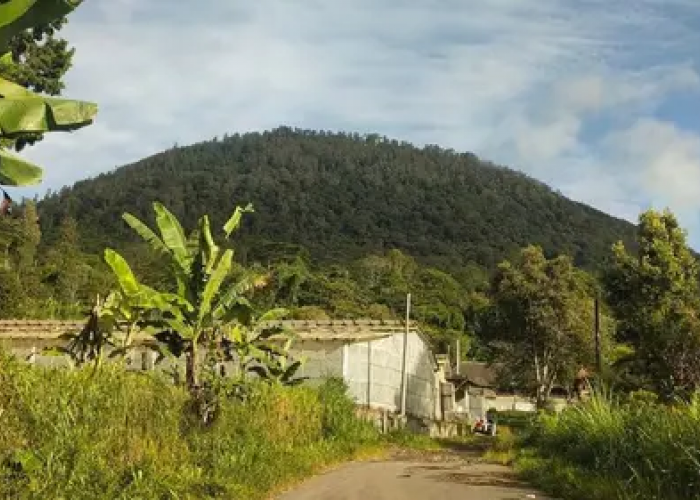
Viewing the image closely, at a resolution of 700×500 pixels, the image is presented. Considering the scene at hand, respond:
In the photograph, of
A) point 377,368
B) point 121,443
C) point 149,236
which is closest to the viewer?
point 121,443

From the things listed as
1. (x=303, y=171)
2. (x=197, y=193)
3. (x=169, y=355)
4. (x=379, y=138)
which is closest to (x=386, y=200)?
(x=303, y=171)

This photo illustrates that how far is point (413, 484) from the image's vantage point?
13.2 m

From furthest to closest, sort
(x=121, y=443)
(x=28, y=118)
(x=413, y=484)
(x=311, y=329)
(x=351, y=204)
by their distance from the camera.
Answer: (x=351, y=204)
(x=311, y=329)
(x=413, y=484)
(x=121, y=443)
(x=28, y=118)

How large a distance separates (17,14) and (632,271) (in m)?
28.2

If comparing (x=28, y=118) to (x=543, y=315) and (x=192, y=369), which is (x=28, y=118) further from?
(x=543, y=315)

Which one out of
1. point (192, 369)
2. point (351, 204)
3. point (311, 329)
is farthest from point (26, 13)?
point (351, 204)

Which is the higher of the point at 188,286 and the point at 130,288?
the point at 188,286

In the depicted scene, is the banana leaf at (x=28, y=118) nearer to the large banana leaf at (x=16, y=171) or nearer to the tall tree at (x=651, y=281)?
the large banana leaf at (x=16, y=171)

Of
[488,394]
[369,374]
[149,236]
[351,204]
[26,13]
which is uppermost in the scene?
[351,204]

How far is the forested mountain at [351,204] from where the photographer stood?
354 ft

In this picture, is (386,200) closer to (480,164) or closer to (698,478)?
(480,164)

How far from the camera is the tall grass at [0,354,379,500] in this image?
821 centimetres

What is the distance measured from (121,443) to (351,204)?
407 feet

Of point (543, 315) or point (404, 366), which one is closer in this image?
point (404, 366)
